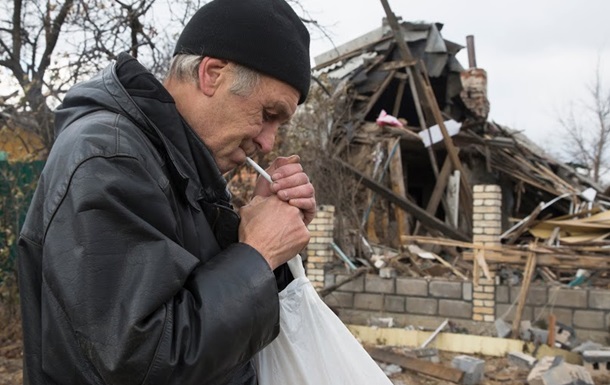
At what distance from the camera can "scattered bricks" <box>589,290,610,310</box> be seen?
7414 millimetres

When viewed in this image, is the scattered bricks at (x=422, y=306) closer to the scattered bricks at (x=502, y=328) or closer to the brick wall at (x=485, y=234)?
the brick wall at (x=485, y=234)

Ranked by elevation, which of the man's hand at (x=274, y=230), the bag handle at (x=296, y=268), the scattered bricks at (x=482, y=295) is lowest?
the scattered bricks at (x=482, y=295)

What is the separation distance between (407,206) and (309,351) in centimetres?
874

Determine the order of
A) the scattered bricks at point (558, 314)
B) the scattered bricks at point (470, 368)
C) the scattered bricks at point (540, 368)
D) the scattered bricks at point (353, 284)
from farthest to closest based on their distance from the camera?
1. the scattered bricks at point (353, 284)
2. the scattered bricks at point (558, 314)
3. the scattered bricks at point (470, 368)
4. the scattered bricks at point (540, 368)

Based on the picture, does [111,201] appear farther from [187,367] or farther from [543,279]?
[543,279]

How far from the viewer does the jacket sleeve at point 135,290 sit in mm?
932

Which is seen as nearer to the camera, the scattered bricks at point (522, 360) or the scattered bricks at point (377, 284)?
the scattered bricks at point (522, 360)

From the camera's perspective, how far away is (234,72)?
1246mm

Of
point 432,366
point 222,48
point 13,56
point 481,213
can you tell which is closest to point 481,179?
point 481,213

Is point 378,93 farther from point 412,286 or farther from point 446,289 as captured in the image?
point 446,289

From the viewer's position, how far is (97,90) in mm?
1203

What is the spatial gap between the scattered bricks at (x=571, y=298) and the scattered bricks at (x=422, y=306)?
156cm

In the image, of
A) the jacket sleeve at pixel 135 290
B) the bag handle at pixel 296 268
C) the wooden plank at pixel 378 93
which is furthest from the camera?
the wooden plank at pixel 378 93

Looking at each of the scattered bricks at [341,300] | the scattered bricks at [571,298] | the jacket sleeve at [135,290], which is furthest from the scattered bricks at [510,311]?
the jacket sleeve at [135,290]
